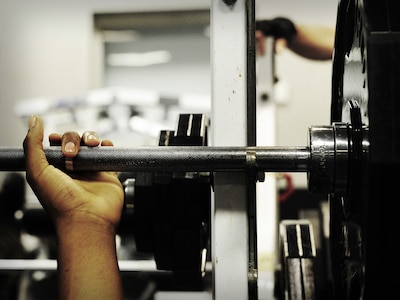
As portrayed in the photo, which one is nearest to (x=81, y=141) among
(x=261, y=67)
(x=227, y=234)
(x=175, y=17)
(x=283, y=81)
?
(x=227, y=234)

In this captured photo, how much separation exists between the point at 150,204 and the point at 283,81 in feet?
6.53

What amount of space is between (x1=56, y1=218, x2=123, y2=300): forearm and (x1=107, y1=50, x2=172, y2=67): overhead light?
233cm

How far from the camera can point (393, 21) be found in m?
0.55

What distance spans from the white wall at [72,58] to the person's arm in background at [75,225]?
1910 mm

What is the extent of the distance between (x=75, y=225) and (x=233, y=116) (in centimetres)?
29

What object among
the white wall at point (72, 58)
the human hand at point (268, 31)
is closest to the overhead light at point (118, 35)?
the white wall at point (72, 58)

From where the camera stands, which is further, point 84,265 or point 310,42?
point 310,42

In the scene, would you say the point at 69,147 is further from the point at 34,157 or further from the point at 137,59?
the point at 137,59

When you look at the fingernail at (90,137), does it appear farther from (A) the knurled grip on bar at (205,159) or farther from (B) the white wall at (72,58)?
(B) the white wall at (72,58)

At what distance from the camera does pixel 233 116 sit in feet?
2.38

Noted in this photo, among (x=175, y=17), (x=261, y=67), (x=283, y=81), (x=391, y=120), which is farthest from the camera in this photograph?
(x=175, y=17)

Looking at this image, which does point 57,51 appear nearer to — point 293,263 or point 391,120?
point 293,263

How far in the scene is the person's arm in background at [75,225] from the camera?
0.75 meters

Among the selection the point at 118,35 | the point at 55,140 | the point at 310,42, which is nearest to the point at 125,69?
the point at 118,35
